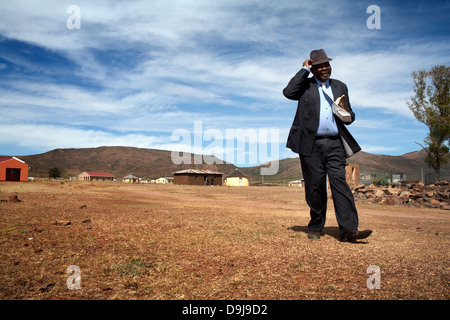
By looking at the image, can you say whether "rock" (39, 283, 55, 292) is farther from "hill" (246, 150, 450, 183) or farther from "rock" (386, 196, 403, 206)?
"hill" (246, 150, 450, 183)

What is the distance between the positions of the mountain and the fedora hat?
112126mm

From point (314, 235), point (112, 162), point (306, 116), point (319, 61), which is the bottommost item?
point (314, 235)

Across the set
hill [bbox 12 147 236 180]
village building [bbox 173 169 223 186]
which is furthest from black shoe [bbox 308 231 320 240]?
hill [bbox 12 147 236 180]

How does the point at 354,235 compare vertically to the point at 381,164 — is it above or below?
below

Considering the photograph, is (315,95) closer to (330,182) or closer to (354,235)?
(330,182)

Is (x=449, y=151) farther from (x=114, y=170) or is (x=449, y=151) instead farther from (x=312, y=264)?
(x=114, y=170)

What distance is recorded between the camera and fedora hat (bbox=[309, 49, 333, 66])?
4.64 metres

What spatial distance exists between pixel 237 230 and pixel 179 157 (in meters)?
162

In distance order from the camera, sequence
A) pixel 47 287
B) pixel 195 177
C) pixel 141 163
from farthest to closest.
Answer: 1. pixel 141 163
2. pixel 195 177
3. pixel 47 287

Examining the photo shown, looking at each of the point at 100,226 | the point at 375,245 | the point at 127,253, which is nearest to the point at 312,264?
the point at 375,245

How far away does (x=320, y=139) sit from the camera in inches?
182

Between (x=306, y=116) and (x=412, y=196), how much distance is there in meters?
12.9

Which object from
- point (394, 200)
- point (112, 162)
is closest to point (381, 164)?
point (112, 162)
